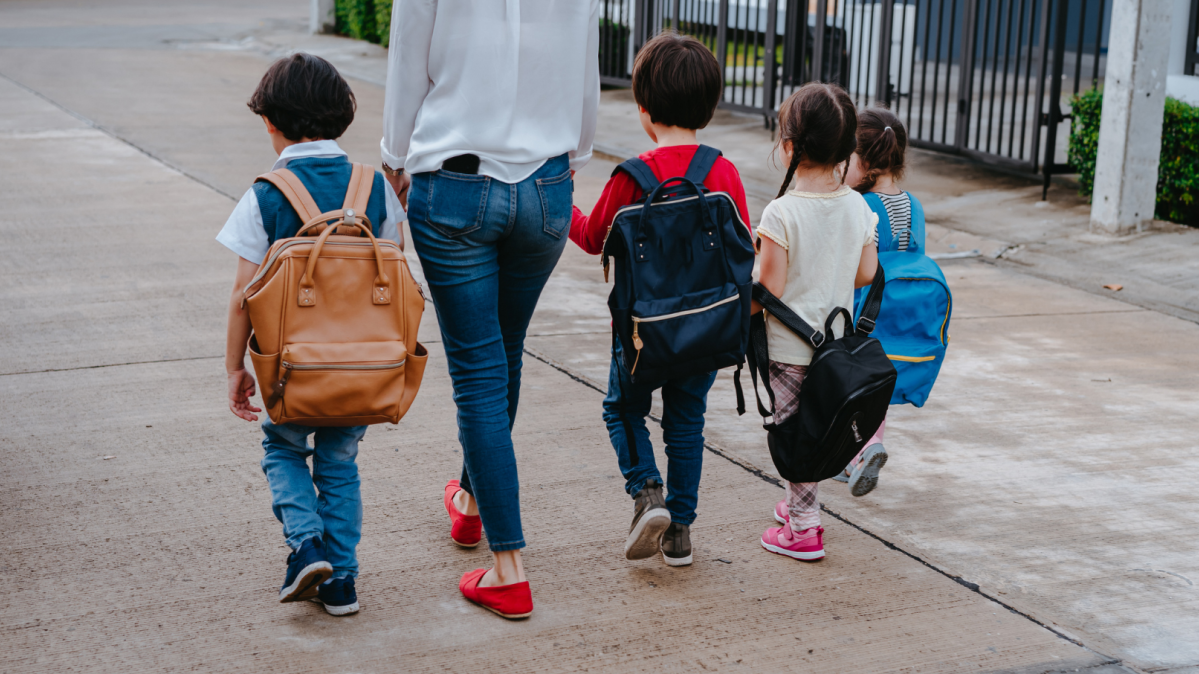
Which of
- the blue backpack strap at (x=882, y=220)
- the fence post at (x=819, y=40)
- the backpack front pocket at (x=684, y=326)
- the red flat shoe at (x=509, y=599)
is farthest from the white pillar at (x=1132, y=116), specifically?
the red flat shoe at (x=509, y=599)

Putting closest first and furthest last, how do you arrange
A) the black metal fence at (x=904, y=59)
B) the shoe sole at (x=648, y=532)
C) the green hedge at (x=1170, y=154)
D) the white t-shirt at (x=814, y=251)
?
the shoe sole at (x=648, y=532) < the white t-shirt at (x=814, y=251) < the green hedge at (x=1170, y=154) < the black metal fence at (x=904, y=59)

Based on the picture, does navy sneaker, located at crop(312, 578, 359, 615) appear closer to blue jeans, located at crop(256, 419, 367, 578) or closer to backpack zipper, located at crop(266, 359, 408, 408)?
blue jeans, located at crop(256, 419, 367, 578)

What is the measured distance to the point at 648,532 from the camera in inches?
124

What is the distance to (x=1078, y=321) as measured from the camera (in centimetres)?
623

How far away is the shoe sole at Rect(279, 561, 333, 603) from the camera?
287 cm

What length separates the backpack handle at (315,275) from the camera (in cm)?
269

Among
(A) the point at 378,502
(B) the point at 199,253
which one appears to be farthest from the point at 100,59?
(A) the point at 378,502

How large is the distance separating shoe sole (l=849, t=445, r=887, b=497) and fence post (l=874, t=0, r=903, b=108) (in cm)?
739

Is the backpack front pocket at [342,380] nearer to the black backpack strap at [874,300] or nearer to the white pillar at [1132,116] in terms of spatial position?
the black backpack strap at [874,300]

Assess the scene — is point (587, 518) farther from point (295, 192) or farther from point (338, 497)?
point (295, 192)

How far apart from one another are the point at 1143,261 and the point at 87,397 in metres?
6.08

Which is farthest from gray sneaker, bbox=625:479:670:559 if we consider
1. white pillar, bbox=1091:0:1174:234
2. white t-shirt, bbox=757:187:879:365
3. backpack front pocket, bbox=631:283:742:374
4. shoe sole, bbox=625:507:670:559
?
white pillar, bbox=1091:0:1174:234

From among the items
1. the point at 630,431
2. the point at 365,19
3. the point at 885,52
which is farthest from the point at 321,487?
the point at 365,19

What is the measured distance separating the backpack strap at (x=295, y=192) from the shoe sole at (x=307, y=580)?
84cm
